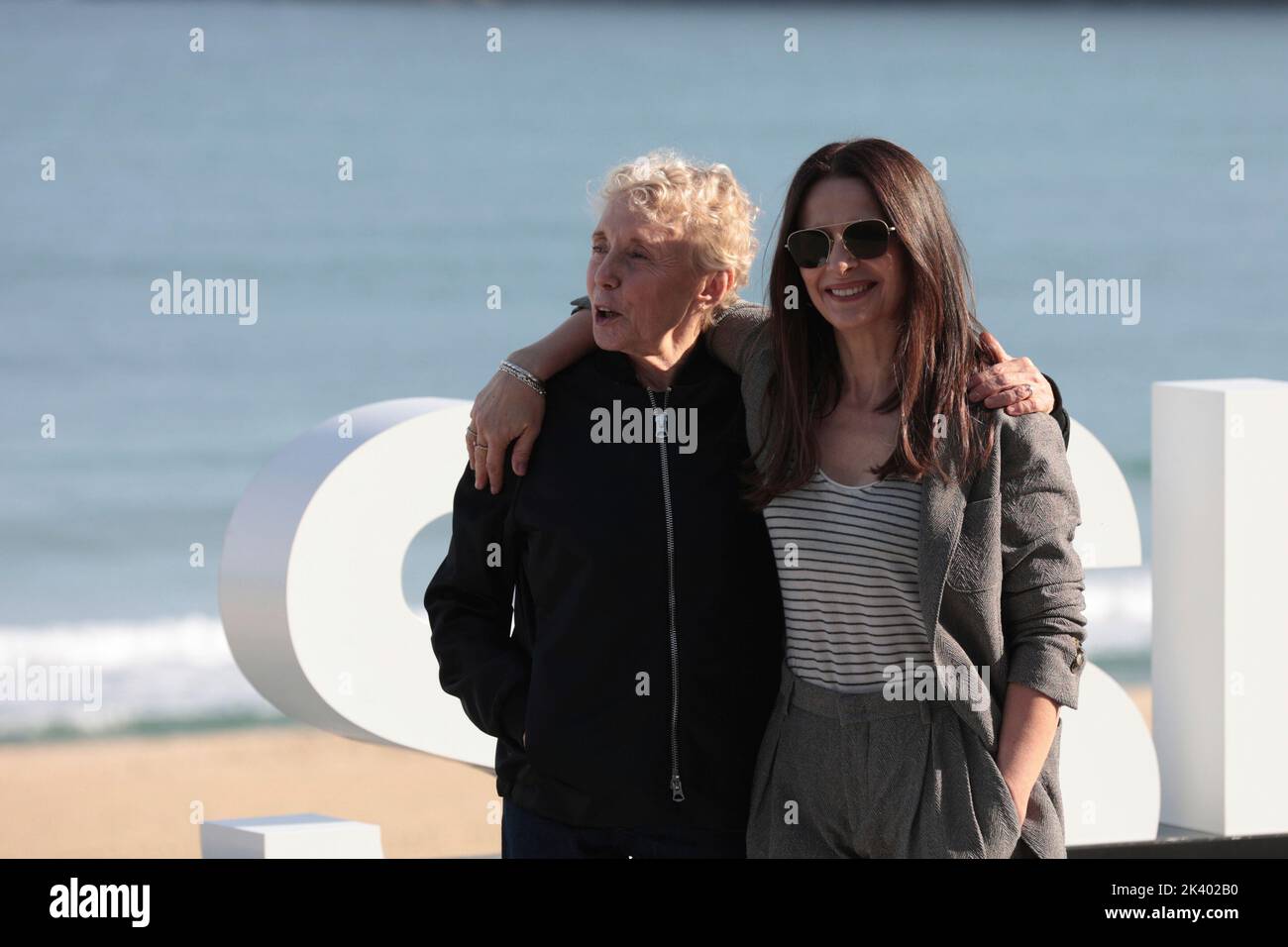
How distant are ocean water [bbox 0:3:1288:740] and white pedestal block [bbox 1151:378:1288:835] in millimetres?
8566

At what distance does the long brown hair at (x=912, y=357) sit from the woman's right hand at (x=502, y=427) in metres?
0.46

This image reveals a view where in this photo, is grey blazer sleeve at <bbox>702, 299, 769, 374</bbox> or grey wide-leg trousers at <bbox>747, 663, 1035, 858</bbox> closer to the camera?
grey wide-leg trousers at <bbox>747, 663, 1035, 858</bbox>

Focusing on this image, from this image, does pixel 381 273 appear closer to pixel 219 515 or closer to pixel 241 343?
pixel 241 343

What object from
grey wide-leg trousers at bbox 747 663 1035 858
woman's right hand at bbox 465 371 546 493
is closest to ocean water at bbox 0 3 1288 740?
woman's right hand at bbox 465 371 546 493

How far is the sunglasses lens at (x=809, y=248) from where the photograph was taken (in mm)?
3045

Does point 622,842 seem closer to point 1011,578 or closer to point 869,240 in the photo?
point 1011,578

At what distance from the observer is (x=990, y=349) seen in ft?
10.3

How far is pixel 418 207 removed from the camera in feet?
98.8

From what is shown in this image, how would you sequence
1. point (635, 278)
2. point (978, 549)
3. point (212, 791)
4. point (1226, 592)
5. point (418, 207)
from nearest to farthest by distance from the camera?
1. point (978, 549)
2. point (635, 278)
3. point (1226, 592)
4. point (212, 791)
5. point (418, 207)

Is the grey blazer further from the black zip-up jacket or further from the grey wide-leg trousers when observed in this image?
the black zip-up jacket

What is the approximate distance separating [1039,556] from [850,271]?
0.58 m

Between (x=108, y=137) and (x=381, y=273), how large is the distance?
6493mm

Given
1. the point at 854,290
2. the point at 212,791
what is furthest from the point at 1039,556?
the point at 212,791

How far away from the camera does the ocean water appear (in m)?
17.8
